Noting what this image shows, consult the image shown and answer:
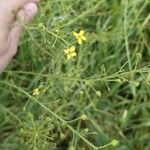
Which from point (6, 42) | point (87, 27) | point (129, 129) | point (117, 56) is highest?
point (6, 42)

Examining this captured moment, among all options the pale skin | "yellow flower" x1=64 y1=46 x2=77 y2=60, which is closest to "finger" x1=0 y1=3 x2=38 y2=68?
the pale skin

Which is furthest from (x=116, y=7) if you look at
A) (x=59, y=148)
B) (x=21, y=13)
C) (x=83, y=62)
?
(x=21, y=13)

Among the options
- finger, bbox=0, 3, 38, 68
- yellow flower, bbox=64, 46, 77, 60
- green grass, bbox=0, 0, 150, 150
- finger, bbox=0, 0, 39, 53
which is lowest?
green grass, bbox=0, 0, 150, 150

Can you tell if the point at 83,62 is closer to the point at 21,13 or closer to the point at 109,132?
the point at 109,132

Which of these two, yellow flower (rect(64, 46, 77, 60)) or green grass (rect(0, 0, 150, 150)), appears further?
green grass (rect(0, 0, 150, 150))

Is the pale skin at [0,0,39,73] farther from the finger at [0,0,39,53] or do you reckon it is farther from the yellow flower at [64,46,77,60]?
the yellow flower at [64,46,77,60]

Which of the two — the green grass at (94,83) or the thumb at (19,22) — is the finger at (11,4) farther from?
the green grass at (94,83)

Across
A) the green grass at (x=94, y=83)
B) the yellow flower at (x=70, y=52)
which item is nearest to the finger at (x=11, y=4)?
the yellow flower at (x=70, y=52)

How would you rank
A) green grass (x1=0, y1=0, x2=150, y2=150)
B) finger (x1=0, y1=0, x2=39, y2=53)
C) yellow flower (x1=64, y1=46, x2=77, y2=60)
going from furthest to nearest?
green grass (x1=0, y1=0, x2=150, y2=150) < yellow flower (x1=64, y1=46, x2=77, y2=60) < finger (x1=0, y1=0, x2=39, y2=53)
